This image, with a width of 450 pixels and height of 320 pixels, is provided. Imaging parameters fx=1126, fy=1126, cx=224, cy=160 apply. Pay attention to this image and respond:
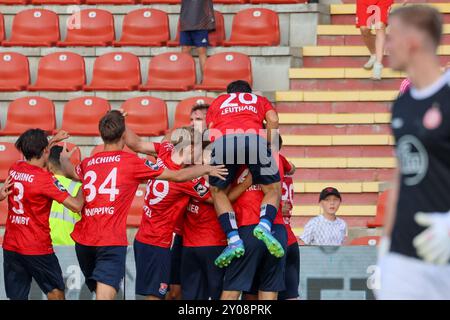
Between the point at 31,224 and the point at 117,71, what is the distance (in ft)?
16.6

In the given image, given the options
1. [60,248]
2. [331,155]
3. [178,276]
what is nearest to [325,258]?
[178,276]

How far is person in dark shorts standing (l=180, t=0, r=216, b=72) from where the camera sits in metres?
13.7

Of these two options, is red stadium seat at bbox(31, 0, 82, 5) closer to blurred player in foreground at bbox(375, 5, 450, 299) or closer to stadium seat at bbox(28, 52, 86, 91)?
stadium seat at bbox(28, 52, 86, 91)

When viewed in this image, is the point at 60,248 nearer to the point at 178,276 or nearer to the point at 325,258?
A: the point at 178,276

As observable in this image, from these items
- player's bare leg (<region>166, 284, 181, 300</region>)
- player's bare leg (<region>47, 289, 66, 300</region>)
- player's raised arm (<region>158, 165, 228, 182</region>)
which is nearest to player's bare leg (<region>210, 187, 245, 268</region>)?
player's raised arm (<region>158, 165, 228, 182</region>)

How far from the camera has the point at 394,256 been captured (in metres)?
5.16

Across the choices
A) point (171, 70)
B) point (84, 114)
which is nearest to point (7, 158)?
point (84, 114)

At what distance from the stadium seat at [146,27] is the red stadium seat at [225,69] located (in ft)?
3.45

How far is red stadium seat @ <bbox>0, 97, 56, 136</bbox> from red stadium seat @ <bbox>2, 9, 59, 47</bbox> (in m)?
1.37

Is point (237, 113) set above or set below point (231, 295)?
above

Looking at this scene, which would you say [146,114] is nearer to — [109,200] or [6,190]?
[6,190]

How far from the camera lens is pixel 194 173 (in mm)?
8547
